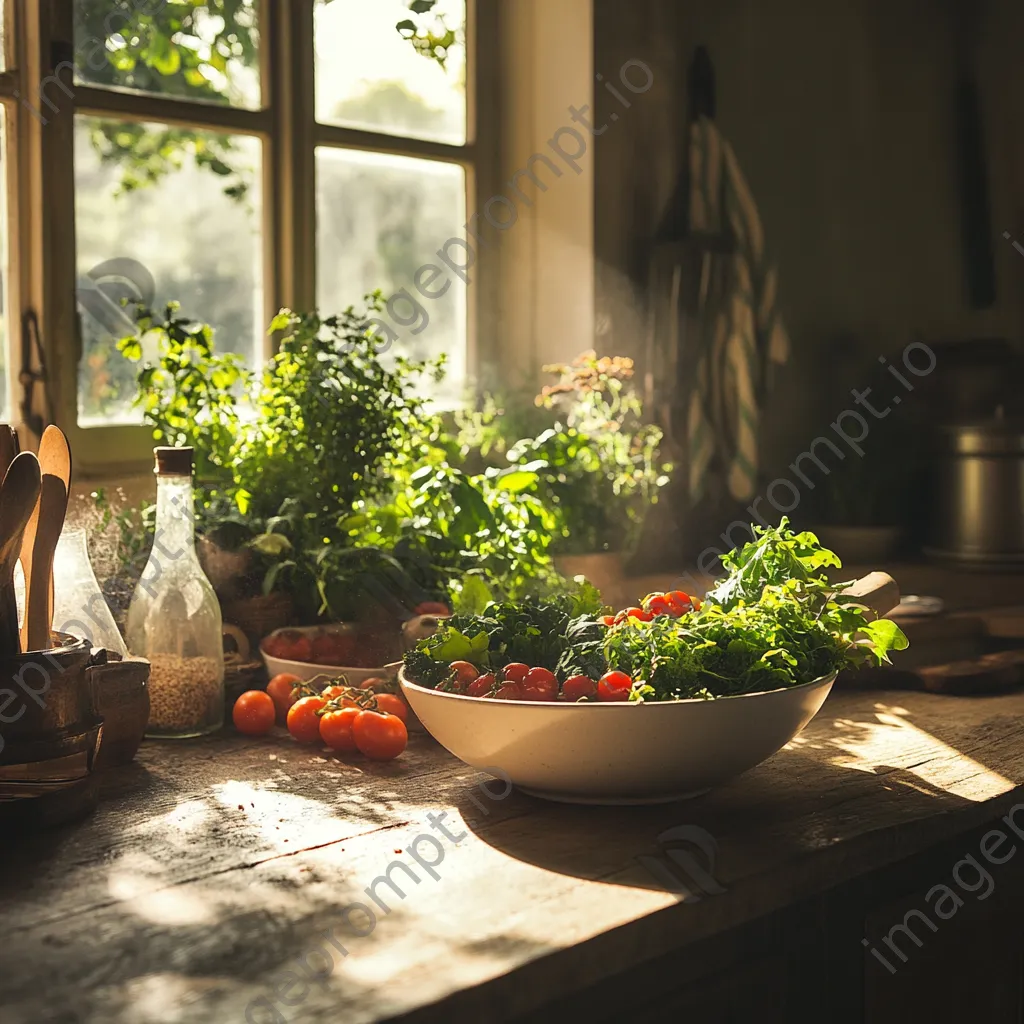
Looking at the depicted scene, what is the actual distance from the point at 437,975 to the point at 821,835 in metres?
0.42

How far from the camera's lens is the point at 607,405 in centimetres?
231

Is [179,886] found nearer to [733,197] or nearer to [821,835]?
[821,835]

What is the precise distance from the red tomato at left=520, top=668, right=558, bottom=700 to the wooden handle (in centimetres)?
46

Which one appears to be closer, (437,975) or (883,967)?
(437,975)

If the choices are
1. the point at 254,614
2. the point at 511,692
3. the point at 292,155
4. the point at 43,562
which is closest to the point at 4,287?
the point at 292,155

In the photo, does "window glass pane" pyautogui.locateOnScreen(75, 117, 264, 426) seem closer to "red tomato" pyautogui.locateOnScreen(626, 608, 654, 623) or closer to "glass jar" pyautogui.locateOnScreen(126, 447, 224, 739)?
"glass jar" pyautogui.locateOnScreen(126, 447, 224, 739)

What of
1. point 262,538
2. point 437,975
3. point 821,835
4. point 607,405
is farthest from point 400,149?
point 437,975

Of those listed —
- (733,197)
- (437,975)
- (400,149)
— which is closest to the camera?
(437,975)

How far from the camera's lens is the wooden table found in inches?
33.1

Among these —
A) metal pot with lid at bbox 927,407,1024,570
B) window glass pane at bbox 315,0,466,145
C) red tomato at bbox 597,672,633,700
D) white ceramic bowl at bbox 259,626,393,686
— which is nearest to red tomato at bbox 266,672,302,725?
white ceramic bowl at bbox 259,626,393,686

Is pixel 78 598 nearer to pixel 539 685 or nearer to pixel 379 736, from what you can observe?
pixel 379 736

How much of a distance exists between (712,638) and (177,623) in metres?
0.65

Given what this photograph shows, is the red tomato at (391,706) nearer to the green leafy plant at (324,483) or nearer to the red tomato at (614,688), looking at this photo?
the green leafy plant at (324,483)

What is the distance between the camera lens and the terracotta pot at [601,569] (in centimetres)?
210
